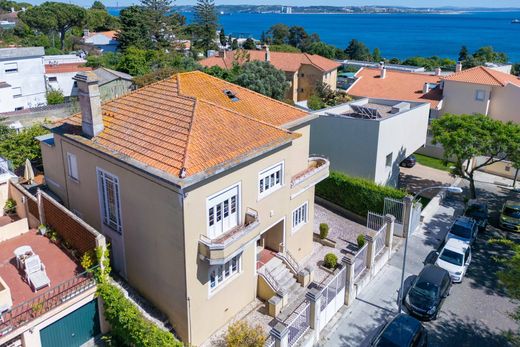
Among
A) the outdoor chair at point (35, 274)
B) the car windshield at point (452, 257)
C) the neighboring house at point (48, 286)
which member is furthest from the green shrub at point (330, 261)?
the outdoor chair at point (35, 274)

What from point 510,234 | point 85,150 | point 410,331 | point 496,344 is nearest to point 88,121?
point 85,150

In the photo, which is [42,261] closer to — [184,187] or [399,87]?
[184,187]

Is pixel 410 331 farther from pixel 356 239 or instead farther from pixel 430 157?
pixel 430 157

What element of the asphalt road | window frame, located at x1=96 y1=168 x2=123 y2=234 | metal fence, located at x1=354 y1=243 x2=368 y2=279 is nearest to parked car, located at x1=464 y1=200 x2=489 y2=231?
the asphalt road

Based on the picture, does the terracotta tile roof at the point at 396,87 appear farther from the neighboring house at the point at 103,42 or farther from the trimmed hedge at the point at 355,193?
the neighboring house at the point at 103,42

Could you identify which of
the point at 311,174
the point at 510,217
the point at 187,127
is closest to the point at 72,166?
the point at 187,127

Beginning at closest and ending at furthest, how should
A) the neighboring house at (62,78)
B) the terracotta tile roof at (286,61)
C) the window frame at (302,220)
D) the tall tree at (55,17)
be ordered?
the window frame at (302,220)
the neighboring house at (62,78)
the terracotta tile roof at (286,61)
the tall tree at (55,17)
